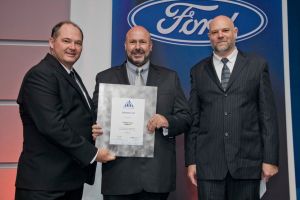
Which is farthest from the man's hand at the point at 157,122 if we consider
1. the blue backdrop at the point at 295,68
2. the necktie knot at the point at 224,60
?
the blue backdrop at the point at 295,68

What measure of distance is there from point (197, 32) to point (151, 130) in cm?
132

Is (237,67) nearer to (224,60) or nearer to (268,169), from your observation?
(224,60)

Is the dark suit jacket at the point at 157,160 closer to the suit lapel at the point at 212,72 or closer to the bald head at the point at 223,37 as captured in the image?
the suit lapel at the point at 212,72

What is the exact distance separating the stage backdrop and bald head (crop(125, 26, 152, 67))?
69cm

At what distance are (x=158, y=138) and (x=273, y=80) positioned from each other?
55.5 inches

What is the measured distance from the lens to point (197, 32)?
3211mm

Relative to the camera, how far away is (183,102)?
2.35m

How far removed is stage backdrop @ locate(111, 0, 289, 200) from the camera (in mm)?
3121

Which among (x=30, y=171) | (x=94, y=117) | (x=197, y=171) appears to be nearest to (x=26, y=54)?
(x=94, y=117)

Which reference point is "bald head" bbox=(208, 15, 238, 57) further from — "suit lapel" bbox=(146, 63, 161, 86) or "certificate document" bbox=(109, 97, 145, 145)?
"certificate document" bbox=(109, 97, 145, 145)

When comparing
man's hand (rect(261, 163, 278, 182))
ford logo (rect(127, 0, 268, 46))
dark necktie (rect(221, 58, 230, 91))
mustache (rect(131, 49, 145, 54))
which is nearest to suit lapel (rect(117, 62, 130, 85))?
mustache (rect(131, 49, 145, 54))

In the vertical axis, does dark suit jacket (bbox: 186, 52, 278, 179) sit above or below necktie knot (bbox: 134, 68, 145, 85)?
below

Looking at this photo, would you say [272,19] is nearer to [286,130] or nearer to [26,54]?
[286,130]

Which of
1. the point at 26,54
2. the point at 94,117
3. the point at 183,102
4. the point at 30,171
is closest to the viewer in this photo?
the point at 30,171
